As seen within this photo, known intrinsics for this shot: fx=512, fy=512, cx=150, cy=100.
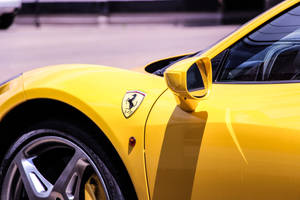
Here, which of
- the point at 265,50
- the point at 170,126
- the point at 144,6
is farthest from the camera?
the point at 144,6

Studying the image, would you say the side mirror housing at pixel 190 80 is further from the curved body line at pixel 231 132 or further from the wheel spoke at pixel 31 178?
the wheel spoke at pixel 31 178

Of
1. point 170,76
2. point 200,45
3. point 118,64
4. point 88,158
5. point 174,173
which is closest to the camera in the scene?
point 170,76

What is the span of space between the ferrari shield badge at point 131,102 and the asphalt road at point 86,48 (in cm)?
697

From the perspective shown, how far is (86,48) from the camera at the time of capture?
13164 mm

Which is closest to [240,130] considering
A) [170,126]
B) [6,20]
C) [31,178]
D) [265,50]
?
[170,126]

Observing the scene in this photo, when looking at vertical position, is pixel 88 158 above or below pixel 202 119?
below

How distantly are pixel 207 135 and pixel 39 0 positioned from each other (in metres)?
20.9

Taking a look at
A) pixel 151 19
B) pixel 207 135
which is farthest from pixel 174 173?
pixel 151 19

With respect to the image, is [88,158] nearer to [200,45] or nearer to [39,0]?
[200,45]

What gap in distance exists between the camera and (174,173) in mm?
2207

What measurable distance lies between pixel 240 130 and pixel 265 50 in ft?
1.53

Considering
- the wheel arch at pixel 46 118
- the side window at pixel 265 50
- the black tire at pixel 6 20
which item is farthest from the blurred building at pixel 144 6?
the side window at pixel 265 50

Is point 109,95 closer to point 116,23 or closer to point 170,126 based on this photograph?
point 170,126

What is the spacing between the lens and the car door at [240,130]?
6.48 feet
